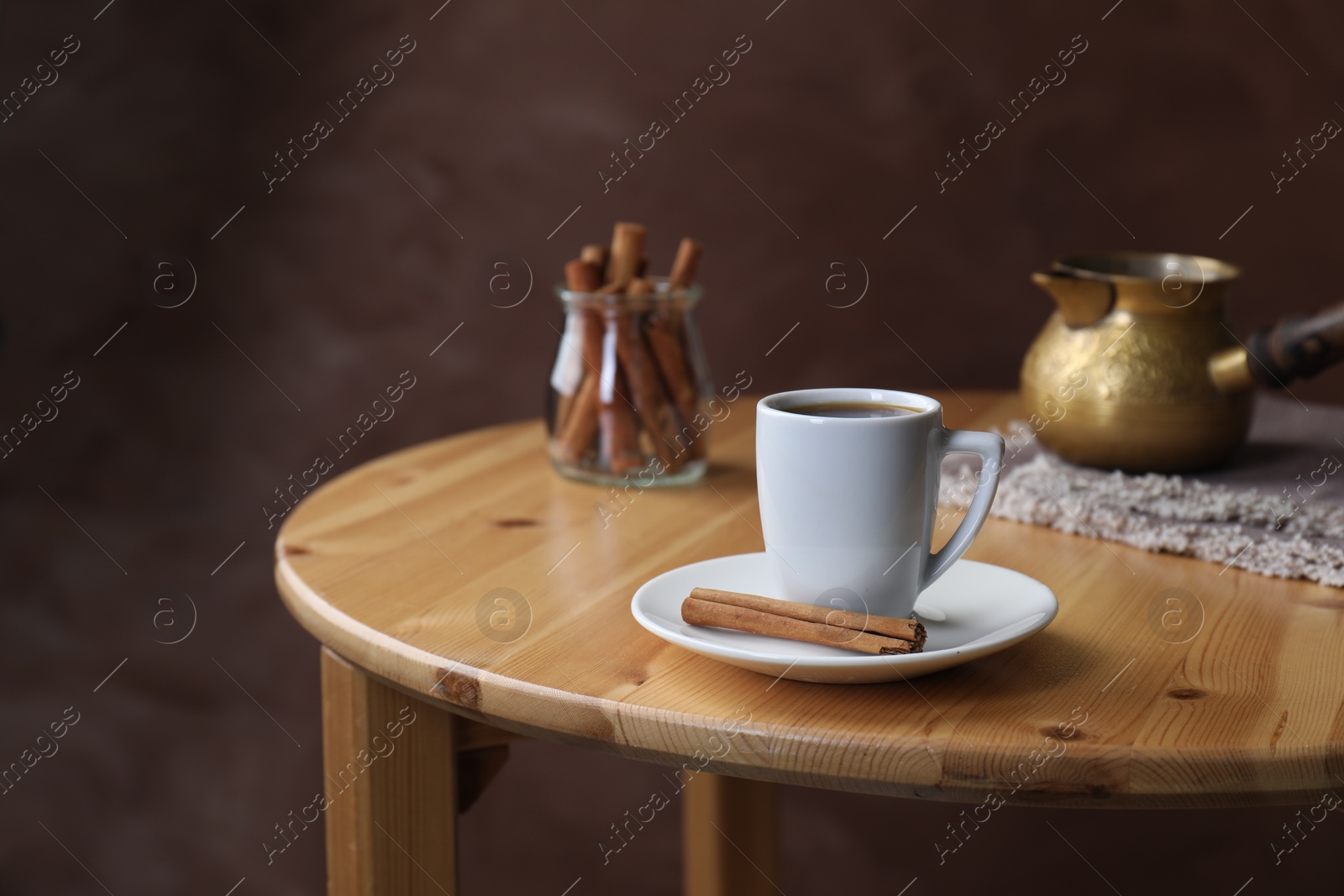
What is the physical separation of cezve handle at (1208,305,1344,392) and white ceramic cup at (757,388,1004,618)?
40 cm

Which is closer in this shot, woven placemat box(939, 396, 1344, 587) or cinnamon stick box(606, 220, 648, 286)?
woven placemat box(939, 396, 1344, 587)

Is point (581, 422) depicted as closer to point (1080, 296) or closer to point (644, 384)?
point (644, 384)

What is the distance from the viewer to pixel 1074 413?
3.30 feet

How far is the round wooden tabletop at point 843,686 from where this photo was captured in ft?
1.85

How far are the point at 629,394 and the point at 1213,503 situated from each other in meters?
0.47

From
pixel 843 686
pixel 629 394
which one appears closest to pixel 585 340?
pixel 629 394

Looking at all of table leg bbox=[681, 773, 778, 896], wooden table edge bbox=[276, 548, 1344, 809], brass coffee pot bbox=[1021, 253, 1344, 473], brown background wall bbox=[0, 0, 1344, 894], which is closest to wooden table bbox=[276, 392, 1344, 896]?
wooden table edge bbox=[276, 548, 1344, 809]

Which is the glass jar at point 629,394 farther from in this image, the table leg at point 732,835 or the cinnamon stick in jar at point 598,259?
the table leg at point 732,835

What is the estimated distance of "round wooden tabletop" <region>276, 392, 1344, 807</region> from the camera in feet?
1.85

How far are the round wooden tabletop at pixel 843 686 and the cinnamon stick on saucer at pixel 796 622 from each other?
0.09 feet

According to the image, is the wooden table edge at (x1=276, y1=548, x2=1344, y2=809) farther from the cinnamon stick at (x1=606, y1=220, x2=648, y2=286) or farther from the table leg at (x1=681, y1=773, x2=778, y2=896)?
the table leg at (x1=681, y1=773, x2=778, y2=896)

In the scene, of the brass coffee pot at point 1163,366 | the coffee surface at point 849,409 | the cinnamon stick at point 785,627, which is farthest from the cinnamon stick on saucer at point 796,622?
the brass coffee pot at point 1163,366

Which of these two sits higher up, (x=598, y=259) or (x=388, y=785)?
(x=598, y=259)

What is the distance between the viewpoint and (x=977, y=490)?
0.68m
